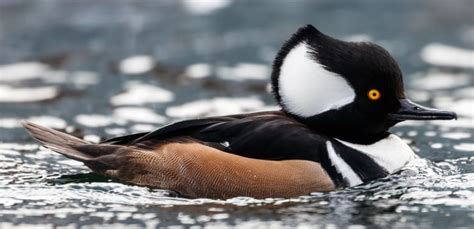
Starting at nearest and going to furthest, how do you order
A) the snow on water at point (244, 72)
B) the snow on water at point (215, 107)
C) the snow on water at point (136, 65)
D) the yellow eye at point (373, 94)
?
the yellow eye at point (373, 94) < the snow on water at point (215, 107) < the snow on water at point (244, 72) < the snow on water at point (136, 65)

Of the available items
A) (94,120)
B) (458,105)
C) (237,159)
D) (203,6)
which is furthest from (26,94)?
(237,159)

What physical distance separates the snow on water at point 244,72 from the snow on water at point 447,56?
190 cm

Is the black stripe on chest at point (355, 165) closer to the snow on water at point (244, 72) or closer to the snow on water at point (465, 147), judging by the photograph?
the snow on water at point (465, 147)

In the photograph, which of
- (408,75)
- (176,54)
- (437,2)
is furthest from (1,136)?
(437,2)

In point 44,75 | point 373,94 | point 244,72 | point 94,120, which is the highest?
point 44,75

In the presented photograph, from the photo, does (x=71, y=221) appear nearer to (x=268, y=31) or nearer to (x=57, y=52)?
(x=57, y=52)

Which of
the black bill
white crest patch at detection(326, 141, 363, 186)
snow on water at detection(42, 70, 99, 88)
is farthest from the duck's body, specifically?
snow on water at detection(42, 70, 99, 88)

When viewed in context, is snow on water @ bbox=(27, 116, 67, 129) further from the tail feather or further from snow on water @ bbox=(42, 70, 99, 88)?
the tail feather

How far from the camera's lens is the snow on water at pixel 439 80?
11.6 meters

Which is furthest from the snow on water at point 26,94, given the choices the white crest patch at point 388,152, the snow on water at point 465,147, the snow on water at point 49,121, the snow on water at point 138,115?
the white crest patch at point 388,152

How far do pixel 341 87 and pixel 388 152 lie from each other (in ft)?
1.92

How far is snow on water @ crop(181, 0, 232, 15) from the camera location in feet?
47.9

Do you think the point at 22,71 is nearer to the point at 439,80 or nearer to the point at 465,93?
the point at 439,80

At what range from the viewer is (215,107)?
10945 mm
